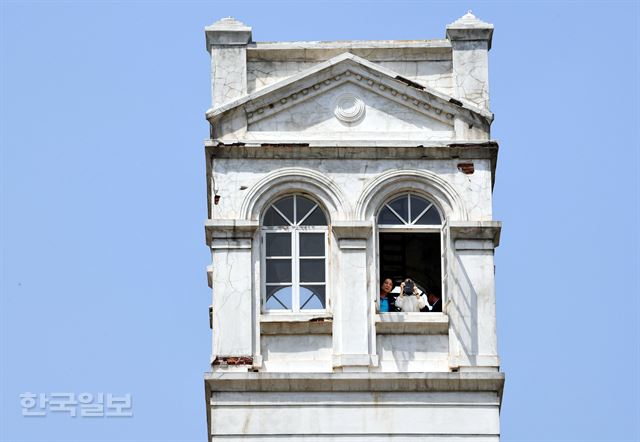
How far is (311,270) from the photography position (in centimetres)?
5828

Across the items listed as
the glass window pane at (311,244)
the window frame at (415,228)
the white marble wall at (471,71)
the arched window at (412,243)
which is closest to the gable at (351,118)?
the white marble wall at (471,71)

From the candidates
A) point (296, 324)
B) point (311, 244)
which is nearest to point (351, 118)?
point (311, 244)

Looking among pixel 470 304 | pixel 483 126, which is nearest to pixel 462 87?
pixel 483 126

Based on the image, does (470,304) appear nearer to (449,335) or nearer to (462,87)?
(449,335)

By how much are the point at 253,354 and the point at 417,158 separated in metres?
5.30

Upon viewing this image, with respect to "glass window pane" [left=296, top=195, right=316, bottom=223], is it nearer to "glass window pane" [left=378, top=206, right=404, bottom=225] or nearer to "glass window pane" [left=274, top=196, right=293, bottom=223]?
"glass window pane" [left=274, top=196, right=293, bottom=223]

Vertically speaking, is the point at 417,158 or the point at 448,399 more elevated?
the point at 417,158

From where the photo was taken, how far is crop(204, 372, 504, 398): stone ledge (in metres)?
56.8

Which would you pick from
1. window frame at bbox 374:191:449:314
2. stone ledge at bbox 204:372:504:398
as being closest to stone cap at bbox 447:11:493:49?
window frame at bbox 374:191:449:314

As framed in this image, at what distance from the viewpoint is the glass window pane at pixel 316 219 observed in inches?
2303

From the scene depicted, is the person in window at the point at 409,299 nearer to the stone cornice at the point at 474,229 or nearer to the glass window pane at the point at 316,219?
the stone cornice at the point at 474,229

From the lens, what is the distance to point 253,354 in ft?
188

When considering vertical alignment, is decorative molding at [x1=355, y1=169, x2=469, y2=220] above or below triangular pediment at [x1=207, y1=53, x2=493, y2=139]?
below

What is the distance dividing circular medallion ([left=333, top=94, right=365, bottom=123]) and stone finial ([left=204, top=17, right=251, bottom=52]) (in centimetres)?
226
